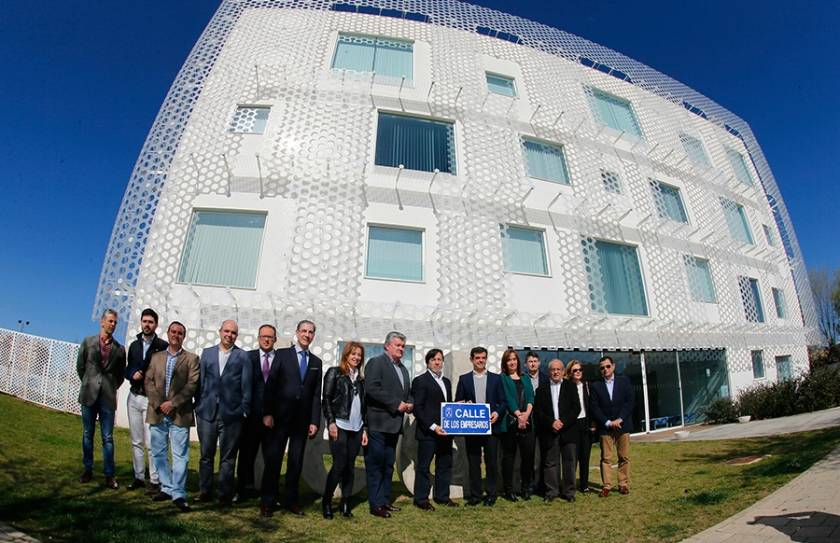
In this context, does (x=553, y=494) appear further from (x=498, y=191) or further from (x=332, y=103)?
(x=332, y=103)

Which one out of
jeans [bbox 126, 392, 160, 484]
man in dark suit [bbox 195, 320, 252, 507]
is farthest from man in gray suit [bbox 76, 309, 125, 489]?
man in dark suit [bbox 195, 320, 252, 507]

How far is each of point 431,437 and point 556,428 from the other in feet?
5.16

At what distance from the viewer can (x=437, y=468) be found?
5340 millimetres

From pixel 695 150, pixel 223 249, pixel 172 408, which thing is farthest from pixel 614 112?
pixel 172 408

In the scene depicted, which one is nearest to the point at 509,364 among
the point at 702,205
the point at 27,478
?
the point at 27,478

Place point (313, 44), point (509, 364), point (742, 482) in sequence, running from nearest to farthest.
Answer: point (742, 482)
point (509, 364)
point (313, 44)

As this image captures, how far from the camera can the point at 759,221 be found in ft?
64.3

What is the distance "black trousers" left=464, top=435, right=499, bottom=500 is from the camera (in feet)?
17.3

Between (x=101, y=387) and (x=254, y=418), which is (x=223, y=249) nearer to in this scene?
(x=101, y=387)

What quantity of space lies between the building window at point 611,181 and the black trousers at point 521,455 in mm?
10754

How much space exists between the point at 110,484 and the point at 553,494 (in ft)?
16.2

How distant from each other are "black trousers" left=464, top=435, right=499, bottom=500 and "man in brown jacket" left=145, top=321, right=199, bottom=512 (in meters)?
3.04

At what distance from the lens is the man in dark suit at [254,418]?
4.76m

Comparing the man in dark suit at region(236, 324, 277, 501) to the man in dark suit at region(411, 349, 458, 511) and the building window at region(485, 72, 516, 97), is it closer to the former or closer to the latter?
the man in dark suit at region(411, 349, 458, 511)
